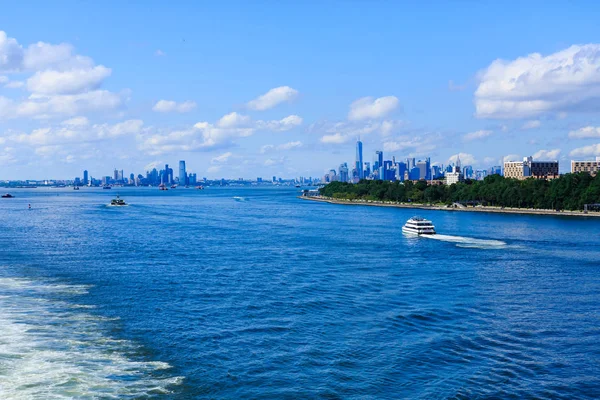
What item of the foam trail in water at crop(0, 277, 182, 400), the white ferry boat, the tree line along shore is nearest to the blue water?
the foam trail in water at crop(0, 277, 182, 400)

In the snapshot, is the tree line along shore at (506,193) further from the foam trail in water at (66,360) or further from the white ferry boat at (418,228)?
the foam trail in water at (66,360)

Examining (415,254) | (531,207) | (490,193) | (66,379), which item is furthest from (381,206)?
(66,379)

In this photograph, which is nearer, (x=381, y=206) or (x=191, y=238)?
(x=191, y=238)

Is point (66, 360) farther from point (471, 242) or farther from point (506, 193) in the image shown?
point (506, 193)

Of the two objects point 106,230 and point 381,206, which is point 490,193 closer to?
point 381,206

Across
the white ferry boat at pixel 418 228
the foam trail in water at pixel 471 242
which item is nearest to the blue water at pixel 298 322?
the foam trail in water at pixel 471 242

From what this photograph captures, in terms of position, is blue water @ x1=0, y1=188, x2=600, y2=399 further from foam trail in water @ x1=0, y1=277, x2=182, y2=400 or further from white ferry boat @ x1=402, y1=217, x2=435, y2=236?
white ferry boat @ x1=402, y1=217, x2=435, y2=236
